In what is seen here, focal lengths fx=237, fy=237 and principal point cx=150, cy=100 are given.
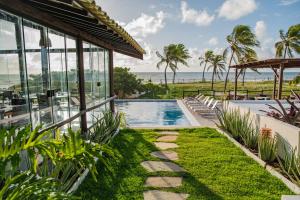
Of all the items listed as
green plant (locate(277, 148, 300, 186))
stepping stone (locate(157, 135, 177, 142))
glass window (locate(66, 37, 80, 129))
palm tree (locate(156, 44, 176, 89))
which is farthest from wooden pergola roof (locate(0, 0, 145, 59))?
palm tree (locate(156, 44, 176, 89))

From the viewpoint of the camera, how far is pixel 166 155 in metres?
5.74

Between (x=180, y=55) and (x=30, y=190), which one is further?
(x=180, y=55)

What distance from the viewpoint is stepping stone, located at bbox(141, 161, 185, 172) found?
4855 mm

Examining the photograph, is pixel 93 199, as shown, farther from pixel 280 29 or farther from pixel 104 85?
pixel 280 29

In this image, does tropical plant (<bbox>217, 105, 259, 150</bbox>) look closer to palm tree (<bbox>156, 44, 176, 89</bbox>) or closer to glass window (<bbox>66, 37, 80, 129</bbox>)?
glass window (<bbox>66, 37, 80, 129</bbox>)

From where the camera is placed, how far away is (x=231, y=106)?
8.62 metres

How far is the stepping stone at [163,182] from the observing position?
13.9 feet

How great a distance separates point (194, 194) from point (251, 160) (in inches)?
83.8

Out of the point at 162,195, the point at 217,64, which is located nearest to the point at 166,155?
the point at 162,195

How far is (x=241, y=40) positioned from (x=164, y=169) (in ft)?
69.3

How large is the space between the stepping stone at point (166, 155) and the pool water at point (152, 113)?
4723 millimetres

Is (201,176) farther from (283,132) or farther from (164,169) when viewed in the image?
(283,132)

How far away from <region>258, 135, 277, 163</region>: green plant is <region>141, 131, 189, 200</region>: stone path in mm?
1885

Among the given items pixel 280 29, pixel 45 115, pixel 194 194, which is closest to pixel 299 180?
pixel 194 194
